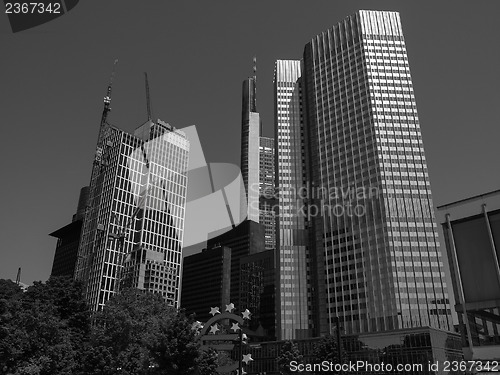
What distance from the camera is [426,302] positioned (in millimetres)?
120812

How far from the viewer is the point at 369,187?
460 feet

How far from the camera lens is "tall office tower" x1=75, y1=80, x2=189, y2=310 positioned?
568 feet

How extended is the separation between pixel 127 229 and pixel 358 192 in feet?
318

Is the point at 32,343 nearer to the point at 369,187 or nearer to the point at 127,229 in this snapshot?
the point at 369,187

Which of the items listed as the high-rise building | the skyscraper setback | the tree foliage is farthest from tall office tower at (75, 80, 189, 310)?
the high-rise building

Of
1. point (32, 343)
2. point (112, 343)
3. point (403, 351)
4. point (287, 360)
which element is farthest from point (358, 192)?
point (32, 343)

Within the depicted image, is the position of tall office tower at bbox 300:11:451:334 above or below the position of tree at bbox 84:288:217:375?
above

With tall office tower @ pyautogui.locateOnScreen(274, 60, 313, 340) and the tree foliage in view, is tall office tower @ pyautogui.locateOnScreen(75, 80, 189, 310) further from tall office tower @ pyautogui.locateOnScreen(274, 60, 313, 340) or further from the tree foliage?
the tree foliage

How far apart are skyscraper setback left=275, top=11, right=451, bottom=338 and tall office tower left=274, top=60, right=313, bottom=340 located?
0.39m

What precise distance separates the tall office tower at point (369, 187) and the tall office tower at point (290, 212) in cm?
588

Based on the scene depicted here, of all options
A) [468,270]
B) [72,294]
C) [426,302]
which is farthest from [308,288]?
[468,270]

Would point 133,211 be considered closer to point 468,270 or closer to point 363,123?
point 363,123

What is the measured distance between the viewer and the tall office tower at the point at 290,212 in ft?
476

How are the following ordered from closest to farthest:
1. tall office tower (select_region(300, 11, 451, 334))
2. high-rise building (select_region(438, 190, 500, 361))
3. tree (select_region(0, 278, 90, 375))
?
high-rise building (select_region(438, 190, 500, 361))
tree (select_region(0, 278, 90, 375))
tall office tower (select_region(300, 11, 451, 334))
